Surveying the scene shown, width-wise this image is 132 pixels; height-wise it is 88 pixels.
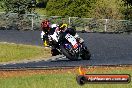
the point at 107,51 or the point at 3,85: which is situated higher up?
the point at 3,85

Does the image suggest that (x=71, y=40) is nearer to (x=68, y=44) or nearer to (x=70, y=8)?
(x=68, y=44)

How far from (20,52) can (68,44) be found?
749 centimetres

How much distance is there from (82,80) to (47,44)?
1361cm

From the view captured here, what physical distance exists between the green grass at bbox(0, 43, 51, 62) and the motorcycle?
4.03m

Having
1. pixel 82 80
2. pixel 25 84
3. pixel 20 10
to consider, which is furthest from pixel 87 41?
pixel 82 80

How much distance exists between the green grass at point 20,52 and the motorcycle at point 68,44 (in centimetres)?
403

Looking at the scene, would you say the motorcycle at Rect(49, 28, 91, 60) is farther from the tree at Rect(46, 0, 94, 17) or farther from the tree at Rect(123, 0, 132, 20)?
Answer: the tree at Rect(46, 0, 94, 17)

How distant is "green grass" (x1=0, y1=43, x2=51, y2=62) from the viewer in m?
24.7

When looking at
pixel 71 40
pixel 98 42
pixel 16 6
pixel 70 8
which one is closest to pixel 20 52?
pixel 98 42

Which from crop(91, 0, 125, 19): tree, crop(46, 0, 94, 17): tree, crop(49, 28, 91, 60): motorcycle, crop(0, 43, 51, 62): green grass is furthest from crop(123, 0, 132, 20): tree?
crop(49, 28, 91, 60): motorcycle

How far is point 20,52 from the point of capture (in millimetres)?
26547

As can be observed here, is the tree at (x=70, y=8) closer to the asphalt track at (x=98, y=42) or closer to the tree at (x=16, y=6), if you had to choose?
the tree at (x=16, y=6)

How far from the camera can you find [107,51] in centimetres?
2480

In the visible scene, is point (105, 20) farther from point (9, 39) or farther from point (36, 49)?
point (36, 49)
